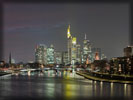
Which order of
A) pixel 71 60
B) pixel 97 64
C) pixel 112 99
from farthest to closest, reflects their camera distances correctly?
1. pixel 71 60
2. pixel 97 64
3. pixel 112 99

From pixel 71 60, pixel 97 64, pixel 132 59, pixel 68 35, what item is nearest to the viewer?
pixel 132 59

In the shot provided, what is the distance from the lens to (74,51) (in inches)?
6663

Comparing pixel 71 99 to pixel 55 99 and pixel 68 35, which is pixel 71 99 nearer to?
pixel 55 99

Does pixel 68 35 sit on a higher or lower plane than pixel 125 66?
higher

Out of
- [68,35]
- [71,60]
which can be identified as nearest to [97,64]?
[71,60]

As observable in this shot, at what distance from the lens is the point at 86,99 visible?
1527 cm

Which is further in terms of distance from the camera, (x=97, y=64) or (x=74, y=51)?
(x=74, y=51)

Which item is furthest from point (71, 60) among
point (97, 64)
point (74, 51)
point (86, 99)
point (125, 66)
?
point (86, 99)

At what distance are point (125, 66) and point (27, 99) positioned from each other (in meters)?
63.7

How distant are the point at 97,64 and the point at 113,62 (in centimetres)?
1013

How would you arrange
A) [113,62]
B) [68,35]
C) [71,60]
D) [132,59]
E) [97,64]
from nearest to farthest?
[132,59] → [113,62] → [97,64] → [71,60] → [68,35]

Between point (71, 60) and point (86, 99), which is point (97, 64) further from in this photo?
point (86, 99)

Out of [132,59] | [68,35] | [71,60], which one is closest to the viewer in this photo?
[132,59]

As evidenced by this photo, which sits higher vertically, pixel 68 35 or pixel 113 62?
pixel 68 35
